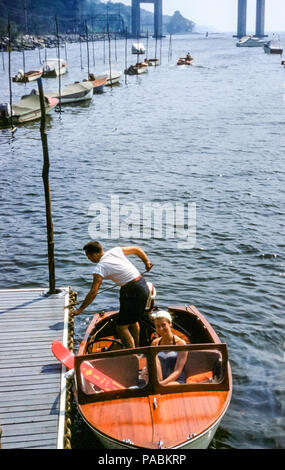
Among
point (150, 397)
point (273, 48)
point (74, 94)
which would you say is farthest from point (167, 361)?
point (273, 48)

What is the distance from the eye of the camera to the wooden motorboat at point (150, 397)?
7926 millimetres

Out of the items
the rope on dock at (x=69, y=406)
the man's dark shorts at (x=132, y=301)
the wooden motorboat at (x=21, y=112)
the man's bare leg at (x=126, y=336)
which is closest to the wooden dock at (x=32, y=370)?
the rope on dock at (x=69, y=406)

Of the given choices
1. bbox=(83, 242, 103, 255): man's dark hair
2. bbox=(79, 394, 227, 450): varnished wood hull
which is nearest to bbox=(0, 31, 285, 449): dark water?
bbox=(79, 394, 227, 450): varnished wood hull

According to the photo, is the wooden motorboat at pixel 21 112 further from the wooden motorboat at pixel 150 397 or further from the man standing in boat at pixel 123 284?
the wooden motorboat at pixel 150 397

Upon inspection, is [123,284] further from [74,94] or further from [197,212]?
[74,94]

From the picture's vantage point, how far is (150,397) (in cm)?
866

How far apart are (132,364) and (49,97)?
47.4 meters

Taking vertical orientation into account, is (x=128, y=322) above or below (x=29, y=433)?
above

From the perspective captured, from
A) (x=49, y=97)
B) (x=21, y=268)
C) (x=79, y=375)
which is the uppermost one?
(x=49, y=97)

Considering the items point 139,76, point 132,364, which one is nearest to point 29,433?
point 132,364

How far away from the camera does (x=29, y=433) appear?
8492 millimetres

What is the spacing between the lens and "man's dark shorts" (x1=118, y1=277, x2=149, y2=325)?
402 inches

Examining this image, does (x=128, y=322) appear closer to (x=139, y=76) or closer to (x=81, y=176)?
(x=81, y=176)

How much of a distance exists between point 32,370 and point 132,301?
7.60 feet
